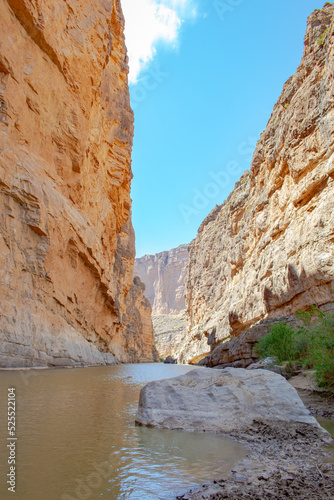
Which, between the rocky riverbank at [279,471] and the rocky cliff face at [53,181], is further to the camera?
the rocky cliff face at [53,181]

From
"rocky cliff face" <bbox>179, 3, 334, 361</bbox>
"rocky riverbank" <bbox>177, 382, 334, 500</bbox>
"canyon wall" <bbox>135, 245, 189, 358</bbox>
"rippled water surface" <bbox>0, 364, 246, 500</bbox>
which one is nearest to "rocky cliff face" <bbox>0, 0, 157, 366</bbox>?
"rippled water surface" <bbox>0, 364, 246, 500</bbox>

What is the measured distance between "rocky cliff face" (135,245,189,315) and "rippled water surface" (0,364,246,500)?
466ft

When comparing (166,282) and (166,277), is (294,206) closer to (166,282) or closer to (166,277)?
(166,282)

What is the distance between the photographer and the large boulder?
4.40m

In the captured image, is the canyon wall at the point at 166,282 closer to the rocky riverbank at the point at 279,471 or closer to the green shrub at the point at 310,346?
the green shrub at the point at 310,346

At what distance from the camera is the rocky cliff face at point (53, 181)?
1225cm

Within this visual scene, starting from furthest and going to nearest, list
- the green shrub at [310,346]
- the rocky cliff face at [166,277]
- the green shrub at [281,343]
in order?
1. the rocky cliff face at [166,277]
2. the green shrub at [281,343]
3. the green shrub at [310,346]

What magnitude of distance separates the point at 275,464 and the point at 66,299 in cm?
1502

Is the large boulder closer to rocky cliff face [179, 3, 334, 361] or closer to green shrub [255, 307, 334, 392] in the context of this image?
green shrub [255, 307, 334, 392]

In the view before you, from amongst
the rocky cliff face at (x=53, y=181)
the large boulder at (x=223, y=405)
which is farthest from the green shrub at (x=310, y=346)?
the rocky cliff face at (x=53, y=181)

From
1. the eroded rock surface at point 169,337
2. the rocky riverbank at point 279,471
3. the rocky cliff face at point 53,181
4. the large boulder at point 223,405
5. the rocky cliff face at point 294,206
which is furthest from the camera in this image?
the eroded rock surface at point 169,337

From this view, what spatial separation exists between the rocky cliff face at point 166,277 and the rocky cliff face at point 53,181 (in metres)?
124

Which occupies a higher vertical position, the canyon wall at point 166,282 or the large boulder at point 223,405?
the canyon wall at point 166,282

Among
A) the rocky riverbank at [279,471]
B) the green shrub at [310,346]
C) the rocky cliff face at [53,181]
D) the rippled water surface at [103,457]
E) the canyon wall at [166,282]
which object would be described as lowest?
the rocky riverbank at [279,471]
